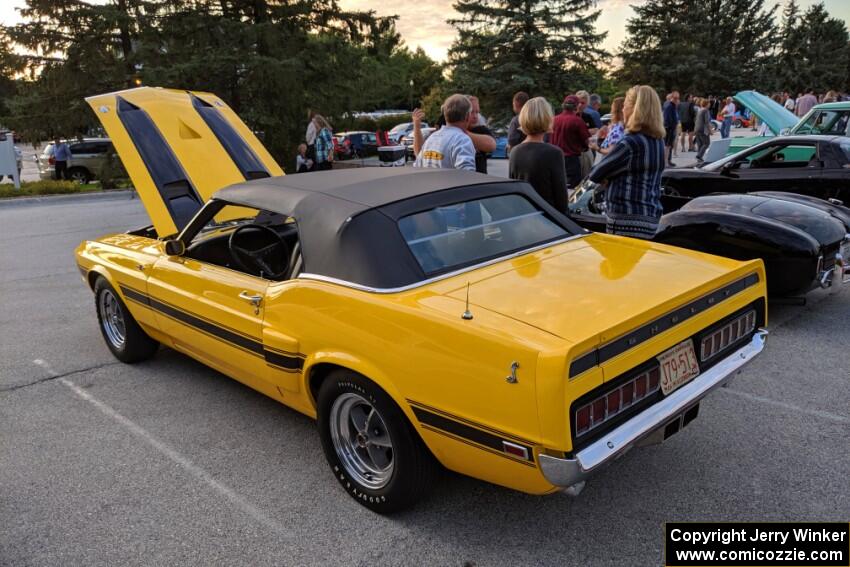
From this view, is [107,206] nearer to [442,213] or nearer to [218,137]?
[218,137]

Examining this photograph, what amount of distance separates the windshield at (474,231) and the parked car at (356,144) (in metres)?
21.7

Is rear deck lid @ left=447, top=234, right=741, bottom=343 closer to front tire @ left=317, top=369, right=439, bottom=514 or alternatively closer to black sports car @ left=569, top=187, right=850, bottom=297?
front tire @ left=317, top=369, right=439, bottom=514

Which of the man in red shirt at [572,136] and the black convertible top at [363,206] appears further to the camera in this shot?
the man in red shirt at [572,136]

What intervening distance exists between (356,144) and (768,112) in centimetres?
1529

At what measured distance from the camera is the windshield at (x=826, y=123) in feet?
32.1

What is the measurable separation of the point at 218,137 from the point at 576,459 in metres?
4.67

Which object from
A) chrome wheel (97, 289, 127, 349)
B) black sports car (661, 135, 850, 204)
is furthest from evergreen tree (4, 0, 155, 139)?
black sports car (661, 135, 850, 204)

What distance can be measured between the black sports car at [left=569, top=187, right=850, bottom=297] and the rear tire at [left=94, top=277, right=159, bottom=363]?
430cm

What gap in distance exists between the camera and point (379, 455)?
3035mm

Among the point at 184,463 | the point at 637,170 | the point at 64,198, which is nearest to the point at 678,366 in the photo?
the point at 637,170

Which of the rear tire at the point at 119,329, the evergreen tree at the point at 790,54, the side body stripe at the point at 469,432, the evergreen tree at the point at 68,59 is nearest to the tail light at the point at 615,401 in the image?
the side body stripe at the point at 469,432

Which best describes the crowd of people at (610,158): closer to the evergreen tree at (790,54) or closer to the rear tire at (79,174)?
the rear tire at (79,174)

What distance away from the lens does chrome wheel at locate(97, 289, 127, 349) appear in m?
4.96

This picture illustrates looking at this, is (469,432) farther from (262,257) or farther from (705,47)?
(705,47)
